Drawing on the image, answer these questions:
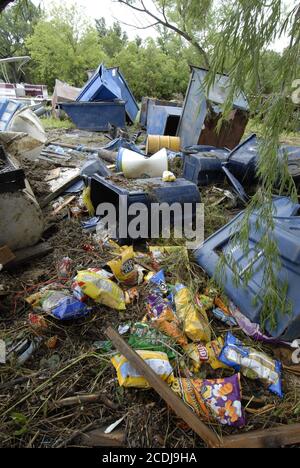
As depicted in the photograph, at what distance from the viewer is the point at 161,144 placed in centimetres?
621

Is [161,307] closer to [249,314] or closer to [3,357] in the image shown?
[249,314]

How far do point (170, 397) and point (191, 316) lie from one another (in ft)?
2.14

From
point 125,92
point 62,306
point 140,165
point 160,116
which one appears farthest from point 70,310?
point 125,92

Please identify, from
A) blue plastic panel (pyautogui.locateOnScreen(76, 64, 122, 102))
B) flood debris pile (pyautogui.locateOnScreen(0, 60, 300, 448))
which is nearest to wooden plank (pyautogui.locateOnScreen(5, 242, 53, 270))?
flood debris pile (pyautogui.locateOnScreen(0, 60, 300, 448))

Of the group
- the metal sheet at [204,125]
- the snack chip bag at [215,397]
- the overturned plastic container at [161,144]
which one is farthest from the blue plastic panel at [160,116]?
the snack chip bag at [215,397]

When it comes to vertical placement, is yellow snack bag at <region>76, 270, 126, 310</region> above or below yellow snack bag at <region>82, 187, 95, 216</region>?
below

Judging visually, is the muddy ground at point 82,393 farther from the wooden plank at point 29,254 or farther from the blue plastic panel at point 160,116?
the blue plastic panel at point 160,116

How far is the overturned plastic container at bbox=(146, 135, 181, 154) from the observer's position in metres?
6.17

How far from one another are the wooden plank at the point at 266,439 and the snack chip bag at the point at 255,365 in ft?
0.91

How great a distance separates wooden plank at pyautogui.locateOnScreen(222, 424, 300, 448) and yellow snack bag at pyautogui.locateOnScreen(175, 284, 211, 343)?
644mm

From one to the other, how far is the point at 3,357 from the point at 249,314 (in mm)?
1787

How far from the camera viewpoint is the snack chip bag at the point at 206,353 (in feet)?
6.38

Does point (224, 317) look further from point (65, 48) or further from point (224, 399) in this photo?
point (65, 48)

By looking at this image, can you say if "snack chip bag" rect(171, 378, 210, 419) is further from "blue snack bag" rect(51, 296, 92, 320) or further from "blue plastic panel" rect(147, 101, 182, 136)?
"blue plastic panel" rect(147, 101, 182, 136)
